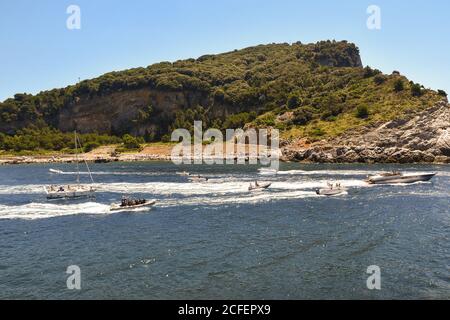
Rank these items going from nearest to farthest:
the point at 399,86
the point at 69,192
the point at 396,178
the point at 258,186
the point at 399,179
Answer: the point at 69,192 → the point at 258,186 → the point at 396,178 → the point at 399,179 → the point at 399,86

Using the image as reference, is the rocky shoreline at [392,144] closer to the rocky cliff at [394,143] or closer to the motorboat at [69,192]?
the rocky cliff at [394,143]

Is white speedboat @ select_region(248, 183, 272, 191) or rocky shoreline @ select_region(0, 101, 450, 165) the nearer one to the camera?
white speedboat @ select_region(248, 183, 272, 191)

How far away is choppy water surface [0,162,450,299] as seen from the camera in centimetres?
3484

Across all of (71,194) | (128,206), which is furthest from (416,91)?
(128,206)

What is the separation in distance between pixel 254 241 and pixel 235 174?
63.5 m

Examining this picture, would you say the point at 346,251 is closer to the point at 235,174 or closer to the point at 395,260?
the point at 395,260

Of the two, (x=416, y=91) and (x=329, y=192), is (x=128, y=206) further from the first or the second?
(x=416, y=91)

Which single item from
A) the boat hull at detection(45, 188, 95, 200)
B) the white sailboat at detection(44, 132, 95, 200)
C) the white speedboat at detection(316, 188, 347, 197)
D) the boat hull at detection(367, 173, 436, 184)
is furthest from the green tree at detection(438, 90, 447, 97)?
the boat hull at detection(45, 188, 95, 200)

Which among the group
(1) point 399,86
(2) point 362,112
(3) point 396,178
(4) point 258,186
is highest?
(1) point 399,86

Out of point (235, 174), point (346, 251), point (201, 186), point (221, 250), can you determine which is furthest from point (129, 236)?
point (235, 174)

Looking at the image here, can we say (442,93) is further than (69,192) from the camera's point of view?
Yes

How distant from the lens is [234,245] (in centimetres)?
4638

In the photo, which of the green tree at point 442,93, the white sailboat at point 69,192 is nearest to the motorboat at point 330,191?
the white sailboat at point 69,192

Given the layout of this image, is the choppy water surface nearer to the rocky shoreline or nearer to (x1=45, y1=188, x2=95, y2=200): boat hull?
(x1=45, y1=188, x2=95, y2=200): boat hull
